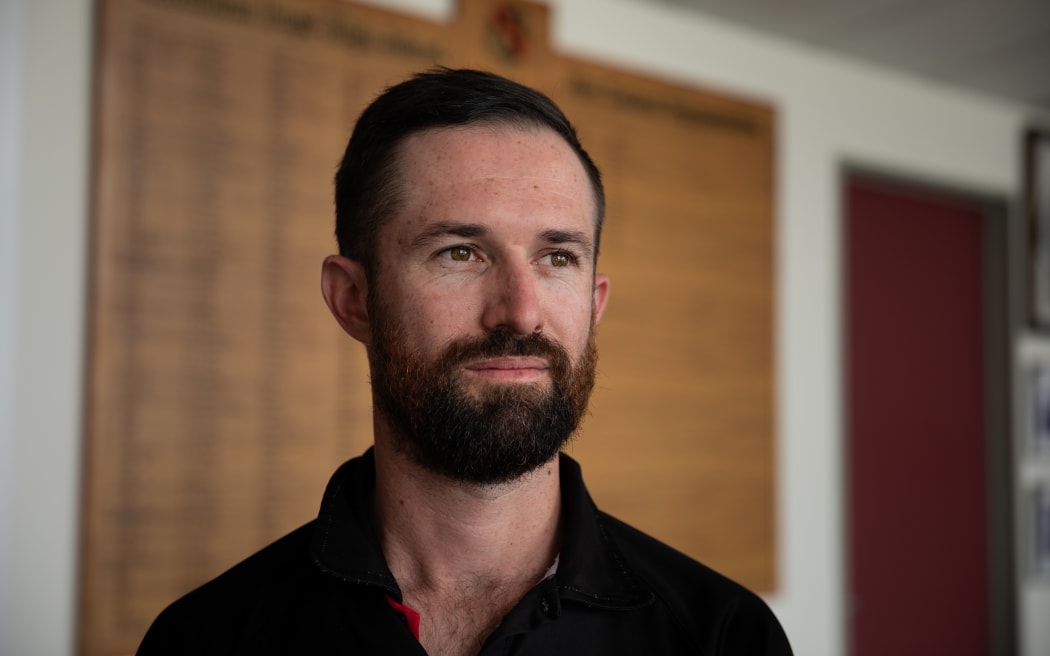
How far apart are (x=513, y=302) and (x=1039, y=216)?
3.42 meters

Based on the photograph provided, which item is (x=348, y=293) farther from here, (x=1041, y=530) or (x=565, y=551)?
(x=1041, y=530)

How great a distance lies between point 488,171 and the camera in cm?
85

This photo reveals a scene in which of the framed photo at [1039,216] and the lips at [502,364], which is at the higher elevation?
the framed photo at [1039,216]

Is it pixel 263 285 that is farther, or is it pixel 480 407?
pixel 263 285

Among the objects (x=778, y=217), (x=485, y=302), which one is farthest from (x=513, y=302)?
(x=778, y=217)

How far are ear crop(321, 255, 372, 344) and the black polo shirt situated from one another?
7.1 inches

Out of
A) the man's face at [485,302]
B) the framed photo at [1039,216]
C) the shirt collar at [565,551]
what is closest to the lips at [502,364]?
the man's face at [485,302]

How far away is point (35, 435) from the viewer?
1.86 metres

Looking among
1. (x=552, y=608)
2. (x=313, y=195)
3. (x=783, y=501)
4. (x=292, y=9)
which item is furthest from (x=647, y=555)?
(x=783, y=501)

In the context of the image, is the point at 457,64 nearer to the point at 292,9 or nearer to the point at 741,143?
the point at 292,9

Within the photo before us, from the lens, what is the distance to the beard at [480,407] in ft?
2.75

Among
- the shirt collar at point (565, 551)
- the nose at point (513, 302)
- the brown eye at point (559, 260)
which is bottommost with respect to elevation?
the shirt collar at point (565, 551)

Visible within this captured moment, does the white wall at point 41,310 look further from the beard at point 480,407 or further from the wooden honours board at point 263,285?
the beard at point 480,407

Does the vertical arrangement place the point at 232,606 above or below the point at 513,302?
below
